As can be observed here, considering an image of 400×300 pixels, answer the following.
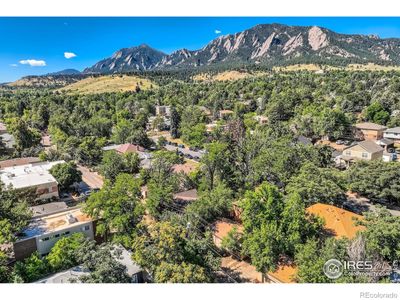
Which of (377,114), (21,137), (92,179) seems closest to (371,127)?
(377,114)

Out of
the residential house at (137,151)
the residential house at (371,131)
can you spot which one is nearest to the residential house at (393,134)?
the residential house at (371,131)

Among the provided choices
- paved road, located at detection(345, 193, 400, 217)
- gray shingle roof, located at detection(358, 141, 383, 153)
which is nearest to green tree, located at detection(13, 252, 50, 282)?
paved road, located at detection(345, 193, 400, 217)

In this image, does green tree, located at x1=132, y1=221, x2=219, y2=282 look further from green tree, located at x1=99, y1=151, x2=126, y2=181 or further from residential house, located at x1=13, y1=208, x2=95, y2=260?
green tree, located at x1=99, y1=151, x2=126, y2=181

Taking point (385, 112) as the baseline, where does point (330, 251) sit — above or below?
below

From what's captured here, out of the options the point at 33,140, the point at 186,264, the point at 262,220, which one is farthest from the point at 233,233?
the point at 33,140

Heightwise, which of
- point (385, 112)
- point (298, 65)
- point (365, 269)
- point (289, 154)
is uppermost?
point (298, 65)

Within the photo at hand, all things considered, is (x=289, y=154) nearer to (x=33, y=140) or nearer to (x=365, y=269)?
(x=365, y=269)
